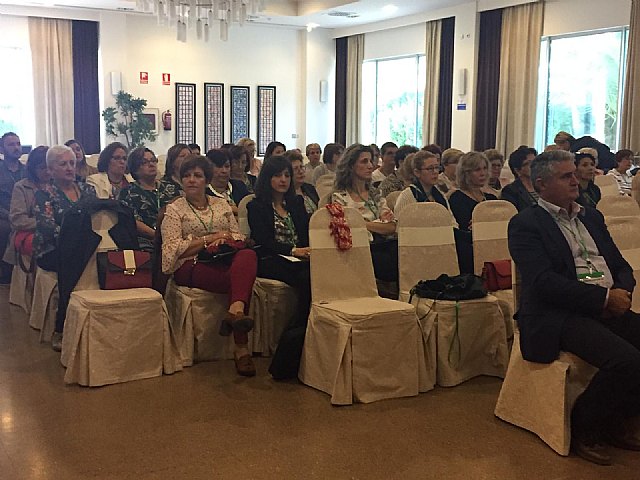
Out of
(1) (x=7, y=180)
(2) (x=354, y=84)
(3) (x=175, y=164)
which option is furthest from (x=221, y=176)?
(2) (x=354, y=84)

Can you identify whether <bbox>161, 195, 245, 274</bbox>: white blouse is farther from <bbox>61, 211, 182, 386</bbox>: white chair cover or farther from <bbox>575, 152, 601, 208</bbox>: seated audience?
<bbox>575, 152, 601, 208</bbox>: seated audience

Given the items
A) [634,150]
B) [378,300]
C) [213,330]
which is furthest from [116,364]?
[634,150]

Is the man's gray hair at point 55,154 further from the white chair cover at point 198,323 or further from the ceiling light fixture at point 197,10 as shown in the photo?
the ceiling light fixture at point 197,10

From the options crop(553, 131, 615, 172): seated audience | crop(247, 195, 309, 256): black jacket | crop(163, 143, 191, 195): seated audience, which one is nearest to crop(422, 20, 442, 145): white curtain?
crop(553, 131, 615, 172): seated audience

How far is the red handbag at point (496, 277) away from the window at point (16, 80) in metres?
10.3

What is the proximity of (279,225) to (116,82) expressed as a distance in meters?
9.06

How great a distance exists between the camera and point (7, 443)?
127 inches

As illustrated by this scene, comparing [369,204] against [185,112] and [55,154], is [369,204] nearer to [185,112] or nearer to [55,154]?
[55,154]

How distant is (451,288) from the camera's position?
13.6 ft

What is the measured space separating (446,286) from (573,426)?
1152mm

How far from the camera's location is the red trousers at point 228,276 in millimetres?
4266

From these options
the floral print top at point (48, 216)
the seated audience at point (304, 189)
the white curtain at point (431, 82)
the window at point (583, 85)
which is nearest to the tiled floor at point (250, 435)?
the floral print top at point (48, 216)

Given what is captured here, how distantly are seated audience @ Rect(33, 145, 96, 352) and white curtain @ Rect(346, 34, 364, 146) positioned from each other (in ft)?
33.7

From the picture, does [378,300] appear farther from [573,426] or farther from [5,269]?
[5,269]
